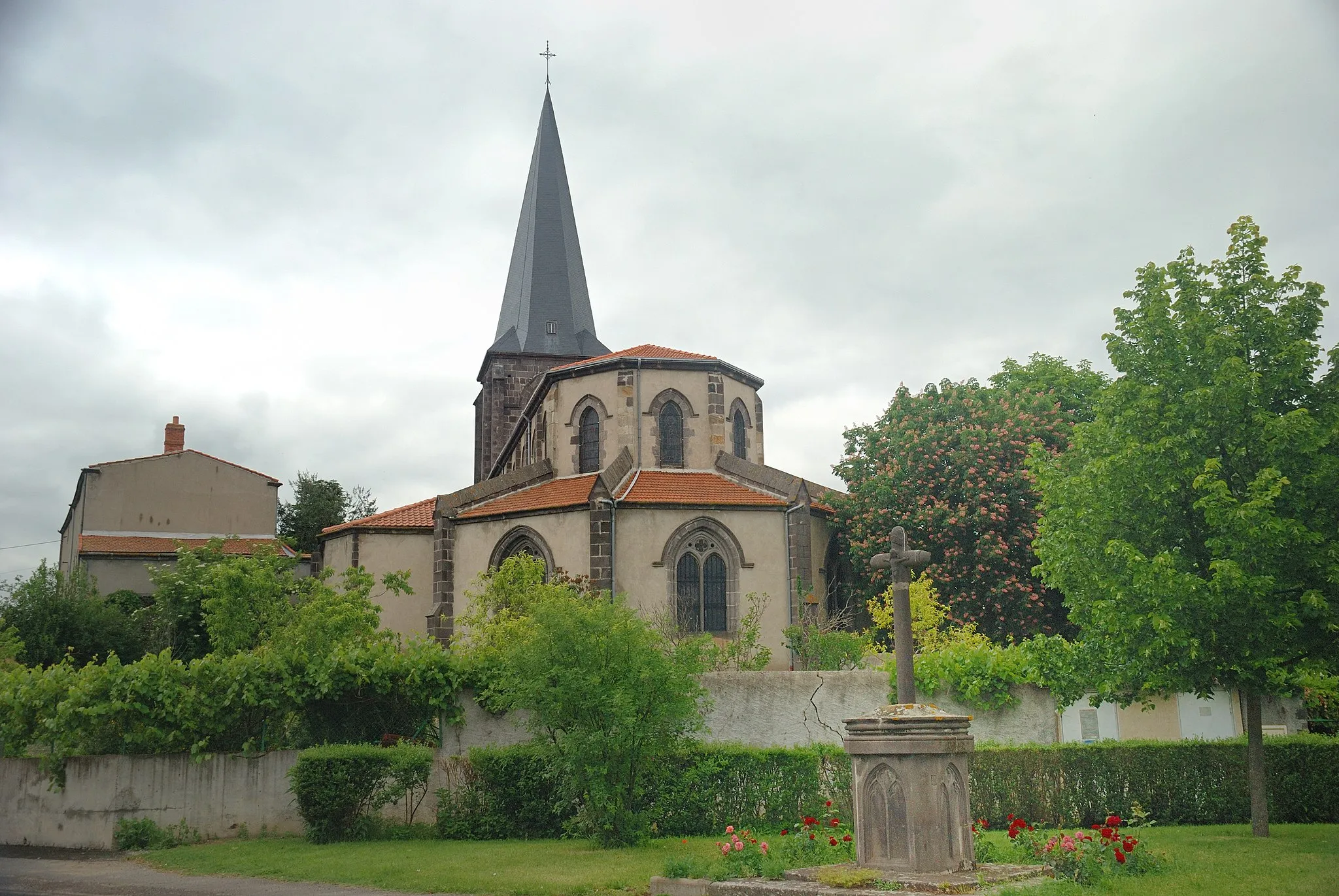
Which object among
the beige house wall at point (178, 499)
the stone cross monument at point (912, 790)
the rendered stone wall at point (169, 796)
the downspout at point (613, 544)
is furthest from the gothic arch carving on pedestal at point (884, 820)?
the beige house wall at point (178, 499)

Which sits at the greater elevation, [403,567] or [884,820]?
[403,567]

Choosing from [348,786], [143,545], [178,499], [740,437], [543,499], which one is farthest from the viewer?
[178,499]

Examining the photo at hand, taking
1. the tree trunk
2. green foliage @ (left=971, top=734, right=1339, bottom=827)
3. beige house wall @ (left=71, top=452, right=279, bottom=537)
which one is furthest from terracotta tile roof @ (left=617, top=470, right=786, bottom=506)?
beige house wall @ (left=71, top=452, right=279, bottom=537)

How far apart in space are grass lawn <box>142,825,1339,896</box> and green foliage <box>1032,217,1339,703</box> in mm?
2397

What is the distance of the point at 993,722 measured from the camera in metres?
18.9

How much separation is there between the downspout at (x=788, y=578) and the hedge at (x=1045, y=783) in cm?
1140

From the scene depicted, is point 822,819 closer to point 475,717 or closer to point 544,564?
point 475,717

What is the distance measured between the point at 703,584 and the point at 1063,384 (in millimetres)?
14026

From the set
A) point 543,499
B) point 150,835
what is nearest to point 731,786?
point 150,835

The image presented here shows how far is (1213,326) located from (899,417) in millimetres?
17658

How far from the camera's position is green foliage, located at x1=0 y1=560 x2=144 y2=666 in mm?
31531

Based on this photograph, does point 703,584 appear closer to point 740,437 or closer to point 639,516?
point 639,516

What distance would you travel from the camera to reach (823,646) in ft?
84.0

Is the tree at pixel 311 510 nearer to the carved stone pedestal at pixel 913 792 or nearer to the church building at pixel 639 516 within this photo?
the church building at pixel 639 516
